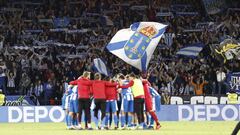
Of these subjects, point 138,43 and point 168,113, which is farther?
point 168,113

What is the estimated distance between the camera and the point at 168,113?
38562 millimetres

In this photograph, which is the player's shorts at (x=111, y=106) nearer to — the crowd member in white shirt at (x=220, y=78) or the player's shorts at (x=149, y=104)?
the player's shorts at (x=149, y=104)

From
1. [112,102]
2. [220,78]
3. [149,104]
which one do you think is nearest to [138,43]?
[112,102]

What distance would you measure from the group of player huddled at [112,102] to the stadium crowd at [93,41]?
354 inches

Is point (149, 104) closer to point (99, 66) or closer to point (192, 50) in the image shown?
point (99, 66)

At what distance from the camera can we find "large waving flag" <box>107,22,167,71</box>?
31531 millimetres

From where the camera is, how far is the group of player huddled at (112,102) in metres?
29.5

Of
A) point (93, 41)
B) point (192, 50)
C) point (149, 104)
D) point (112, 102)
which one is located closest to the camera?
point (149, 104)

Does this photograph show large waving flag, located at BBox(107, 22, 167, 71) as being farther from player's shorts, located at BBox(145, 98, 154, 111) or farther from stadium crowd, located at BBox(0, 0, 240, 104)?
stadium crowd, located at BBox(0, 0, 240, 104)

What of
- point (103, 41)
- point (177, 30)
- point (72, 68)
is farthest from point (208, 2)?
point (72, 68)

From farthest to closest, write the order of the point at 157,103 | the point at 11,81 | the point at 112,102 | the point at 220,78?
the point at 11,81, the point at 220,78, the point at 157,103, the point at 112,102

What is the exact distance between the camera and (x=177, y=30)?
4503 cm

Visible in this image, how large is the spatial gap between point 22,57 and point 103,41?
184 inches

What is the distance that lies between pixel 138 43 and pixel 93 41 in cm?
1241
